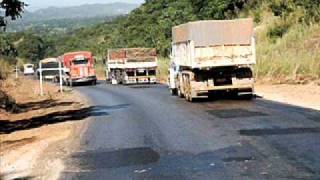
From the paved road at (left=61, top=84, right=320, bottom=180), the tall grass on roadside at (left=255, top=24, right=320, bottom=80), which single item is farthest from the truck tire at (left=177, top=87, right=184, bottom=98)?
the tall grass on roadside at (left=255, top=24, right=320, bottom=80)

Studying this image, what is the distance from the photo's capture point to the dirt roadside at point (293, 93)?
26.2 metres

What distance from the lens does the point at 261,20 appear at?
193ft

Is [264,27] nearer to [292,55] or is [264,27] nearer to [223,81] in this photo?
[292,55]

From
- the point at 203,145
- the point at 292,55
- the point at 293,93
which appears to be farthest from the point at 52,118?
the point at 292,55

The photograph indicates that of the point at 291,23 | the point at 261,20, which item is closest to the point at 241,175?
the point at 291,23

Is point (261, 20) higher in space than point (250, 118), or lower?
higher

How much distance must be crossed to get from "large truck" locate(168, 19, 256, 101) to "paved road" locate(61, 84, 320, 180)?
403cm

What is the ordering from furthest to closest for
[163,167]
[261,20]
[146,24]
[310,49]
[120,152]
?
[146,24] < [261,20] < [310,49] < [120,152] < [163,167]

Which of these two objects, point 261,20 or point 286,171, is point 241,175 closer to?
point 286,171

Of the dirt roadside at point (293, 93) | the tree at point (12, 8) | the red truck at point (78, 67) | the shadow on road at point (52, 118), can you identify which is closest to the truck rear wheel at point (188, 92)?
the shadow on road at point (52, 118)

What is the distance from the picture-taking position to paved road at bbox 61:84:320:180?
12008 millimetres

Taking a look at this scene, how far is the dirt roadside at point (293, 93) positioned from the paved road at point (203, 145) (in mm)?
2020

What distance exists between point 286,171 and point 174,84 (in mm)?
22870

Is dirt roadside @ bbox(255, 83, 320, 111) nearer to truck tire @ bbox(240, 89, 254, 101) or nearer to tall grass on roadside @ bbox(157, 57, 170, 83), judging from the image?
truck tire @ bbox(240, 89, 254, 101)
